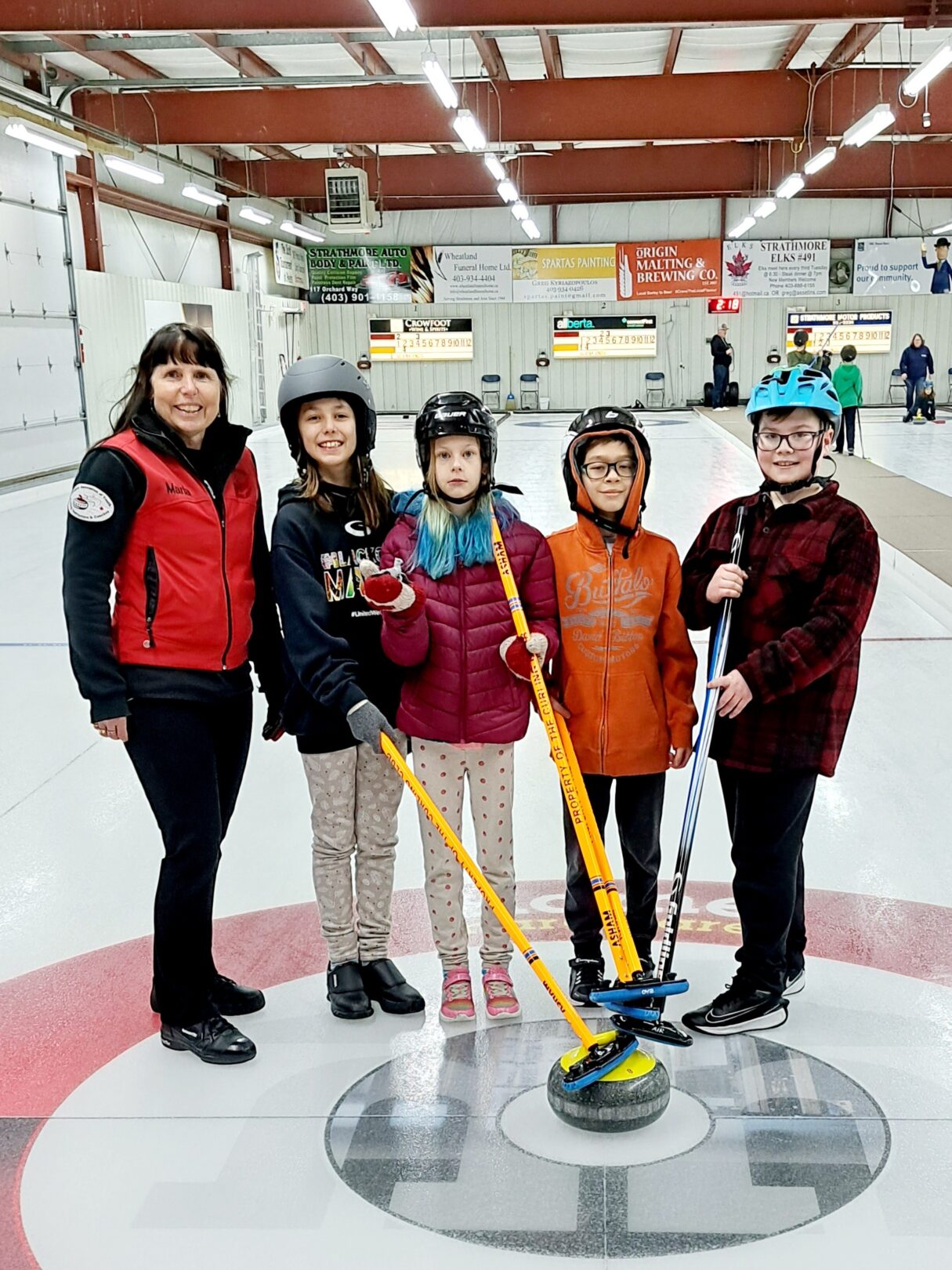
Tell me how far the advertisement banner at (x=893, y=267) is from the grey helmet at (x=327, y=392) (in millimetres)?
24701

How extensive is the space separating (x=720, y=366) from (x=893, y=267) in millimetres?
4819

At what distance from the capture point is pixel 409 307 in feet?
85.8

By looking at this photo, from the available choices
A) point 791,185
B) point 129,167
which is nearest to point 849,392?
point 791,185

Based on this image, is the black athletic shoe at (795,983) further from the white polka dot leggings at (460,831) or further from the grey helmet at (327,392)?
the grey helmet at (327,392)

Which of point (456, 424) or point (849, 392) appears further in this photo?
point (849, 392)

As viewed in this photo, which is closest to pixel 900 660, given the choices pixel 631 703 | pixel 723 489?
pixel 631 703

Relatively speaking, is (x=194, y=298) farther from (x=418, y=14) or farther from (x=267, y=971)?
(x=267, y=971)

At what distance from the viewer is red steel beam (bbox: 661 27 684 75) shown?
13.2 metres

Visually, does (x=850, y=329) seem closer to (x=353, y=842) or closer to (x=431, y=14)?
(x=431, y=14)

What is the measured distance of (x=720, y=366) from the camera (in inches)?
923

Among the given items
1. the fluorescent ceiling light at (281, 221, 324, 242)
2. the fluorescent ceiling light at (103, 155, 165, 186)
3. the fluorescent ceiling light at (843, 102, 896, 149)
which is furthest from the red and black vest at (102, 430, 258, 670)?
the fluorescent ceiling light at (281, 221, 324, 242)

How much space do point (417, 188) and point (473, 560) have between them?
1884 cm

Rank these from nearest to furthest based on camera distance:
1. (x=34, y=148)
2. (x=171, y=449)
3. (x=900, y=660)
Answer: (x=171, y=449), (x=900, y=660), (x=34, y=148)

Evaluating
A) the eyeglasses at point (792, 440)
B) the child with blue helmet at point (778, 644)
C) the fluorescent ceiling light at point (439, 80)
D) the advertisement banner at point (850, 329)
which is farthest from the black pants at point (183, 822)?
the advertisement banner at point (850, 329)
